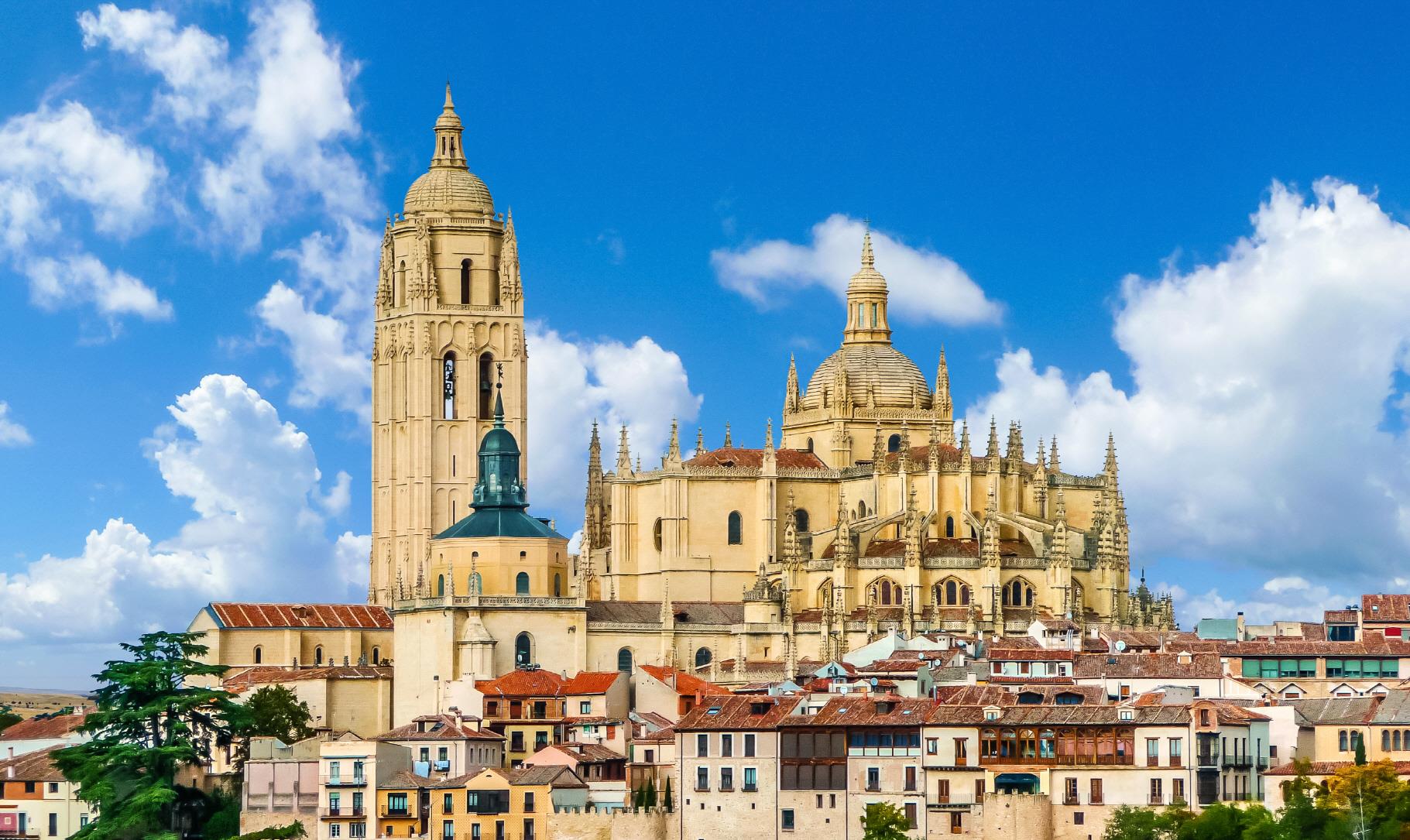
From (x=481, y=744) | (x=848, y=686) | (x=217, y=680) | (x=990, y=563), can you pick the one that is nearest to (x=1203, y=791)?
(x=848, y=686)

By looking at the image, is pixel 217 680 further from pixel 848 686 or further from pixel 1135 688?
pixel 1135 688

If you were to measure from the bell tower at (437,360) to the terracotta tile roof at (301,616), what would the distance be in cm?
707

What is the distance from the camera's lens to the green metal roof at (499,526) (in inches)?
4400

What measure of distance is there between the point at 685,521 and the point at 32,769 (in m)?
Result: 26.5

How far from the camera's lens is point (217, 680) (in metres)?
110

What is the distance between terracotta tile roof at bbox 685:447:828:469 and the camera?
392ft

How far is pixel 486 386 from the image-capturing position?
128125 mm

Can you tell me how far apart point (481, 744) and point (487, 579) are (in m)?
16.8

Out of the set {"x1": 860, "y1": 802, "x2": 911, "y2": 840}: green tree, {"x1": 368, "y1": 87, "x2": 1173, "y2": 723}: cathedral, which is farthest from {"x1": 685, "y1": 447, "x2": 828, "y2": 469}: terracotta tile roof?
{"x1": 860, "y1": 802, "x2": 911, "y2": 840}: green tree

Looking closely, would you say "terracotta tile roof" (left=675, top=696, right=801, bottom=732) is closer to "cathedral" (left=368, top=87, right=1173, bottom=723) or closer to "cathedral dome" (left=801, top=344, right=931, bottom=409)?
"cathedral" (left=368, top=87, right=1173, bottom=723)

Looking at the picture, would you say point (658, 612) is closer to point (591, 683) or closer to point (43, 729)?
point (591, 683)

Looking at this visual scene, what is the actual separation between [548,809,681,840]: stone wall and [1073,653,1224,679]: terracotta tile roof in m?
14.2

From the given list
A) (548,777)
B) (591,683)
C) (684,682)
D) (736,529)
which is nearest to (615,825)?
(548,777)

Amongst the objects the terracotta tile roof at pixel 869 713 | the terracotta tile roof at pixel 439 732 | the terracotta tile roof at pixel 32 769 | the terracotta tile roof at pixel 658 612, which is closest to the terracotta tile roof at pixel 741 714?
the terracotta tile roof at pixel 869 713
